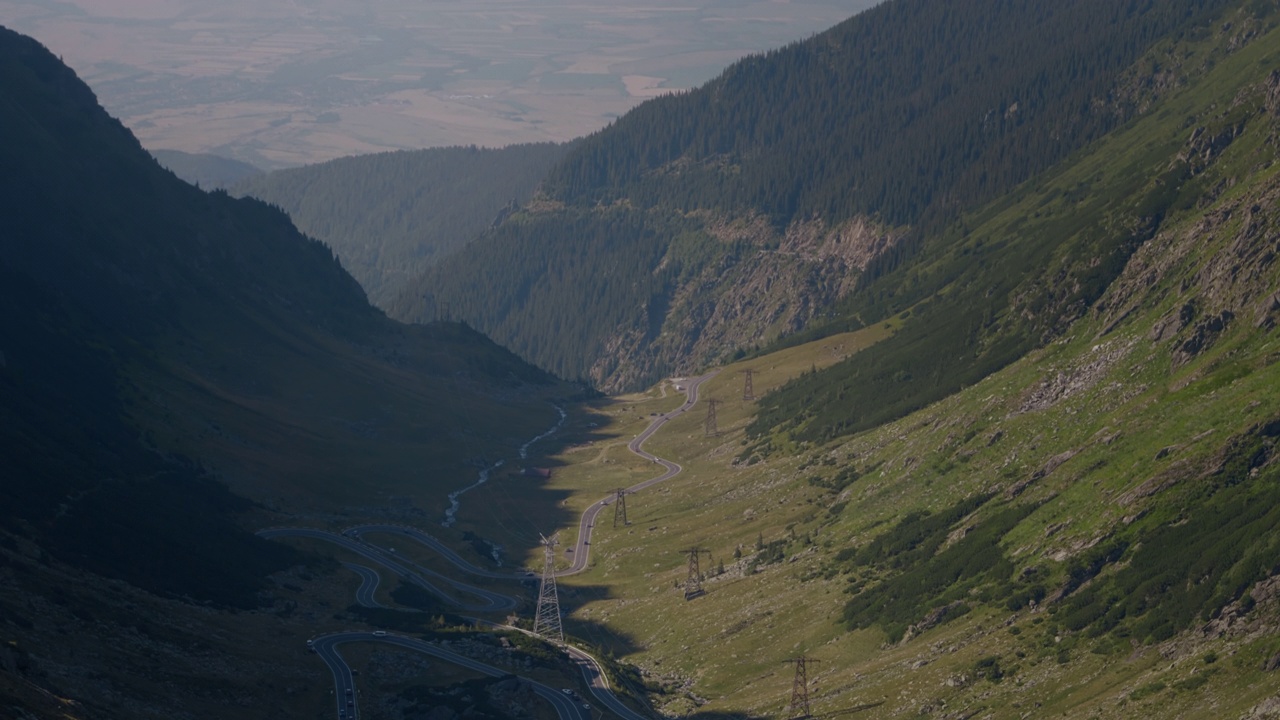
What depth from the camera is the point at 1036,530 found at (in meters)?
137

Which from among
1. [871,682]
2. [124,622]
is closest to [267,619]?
[124,622]

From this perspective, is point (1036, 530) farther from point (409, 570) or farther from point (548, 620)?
point (409, 570)

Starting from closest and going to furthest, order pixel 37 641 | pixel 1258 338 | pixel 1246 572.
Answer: pixel 37 641
pixel 1246 572
pixel 1258 338

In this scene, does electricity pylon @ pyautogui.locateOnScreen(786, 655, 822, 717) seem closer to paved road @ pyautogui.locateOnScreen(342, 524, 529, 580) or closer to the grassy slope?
the grassy slope

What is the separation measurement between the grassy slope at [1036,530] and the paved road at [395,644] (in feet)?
61.3

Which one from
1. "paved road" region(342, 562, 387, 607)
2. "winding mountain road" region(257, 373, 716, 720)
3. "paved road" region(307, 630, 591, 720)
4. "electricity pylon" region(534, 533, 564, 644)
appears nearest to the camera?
"paved road" region(307, 630, 591, 720)

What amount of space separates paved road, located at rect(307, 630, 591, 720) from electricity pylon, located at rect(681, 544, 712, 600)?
2004 inches

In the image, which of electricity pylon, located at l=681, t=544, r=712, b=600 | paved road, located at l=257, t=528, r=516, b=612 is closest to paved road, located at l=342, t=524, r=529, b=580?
paved road, located at l=257, t=528, r=516, b=612

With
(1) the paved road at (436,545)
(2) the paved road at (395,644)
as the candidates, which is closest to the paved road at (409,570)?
(1) the paved road at (436,545)

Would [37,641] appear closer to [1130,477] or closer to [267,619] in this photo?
[267,619]

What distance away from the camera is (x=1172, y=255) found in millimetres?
173500

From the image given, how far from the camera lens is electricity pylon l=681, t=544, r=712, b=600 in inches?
6762

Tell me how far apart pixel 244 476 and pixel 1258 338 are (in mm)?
129611

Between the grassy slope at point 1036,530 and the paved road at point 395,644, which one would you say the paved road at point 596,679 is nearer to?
the paved road at point 395,644
